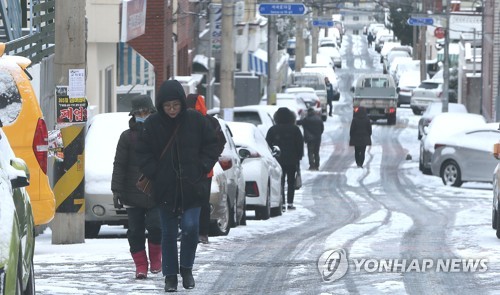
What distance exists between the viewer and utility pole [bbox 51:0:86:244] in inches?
566

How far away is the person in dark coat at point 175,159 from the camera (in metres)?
10.7

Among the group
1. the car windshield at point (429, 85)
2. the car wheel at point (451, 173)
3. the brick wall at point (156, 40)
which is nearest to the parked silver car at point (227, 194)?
the car wheel at point (451, 173)

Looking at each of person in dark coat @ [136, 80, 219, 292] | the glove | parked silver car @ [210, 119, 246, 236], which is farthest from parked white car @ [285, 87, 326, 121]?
person in dark coat @ [136, 80, 219, 292]

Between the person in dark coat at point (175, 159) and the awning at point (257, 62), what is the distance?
2520 inches

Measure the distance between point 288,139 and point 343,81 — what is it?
76.8 meters

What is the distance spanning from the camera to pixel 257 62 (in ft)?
251

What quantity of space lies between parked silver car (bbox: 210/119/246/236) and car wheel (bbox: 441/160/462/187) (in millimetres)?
13581

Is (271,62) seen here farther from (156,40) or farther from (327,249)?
(327,249)

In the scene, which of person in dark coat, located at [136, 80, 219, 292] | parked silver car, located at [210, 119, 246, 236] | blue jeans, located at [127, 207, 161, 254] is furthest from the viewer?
parked silver car, located at [210, 119, 246, 236]

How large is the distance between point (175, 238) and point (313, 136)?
25.3 metres

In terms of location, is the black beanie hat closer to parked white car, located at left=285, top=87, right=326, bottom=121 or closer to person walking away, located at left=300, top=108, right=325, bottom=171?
person walking away, located at left=300, top=108, right=325, bottom=171

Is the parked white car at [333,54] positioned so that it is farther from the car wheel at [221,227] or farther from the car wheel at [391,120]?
the car wheel at [221,227]

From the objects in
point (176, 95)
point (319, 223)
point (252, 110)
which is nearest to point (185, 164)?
point (176, 95)

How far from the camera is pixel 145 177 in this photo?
11.2 meters
